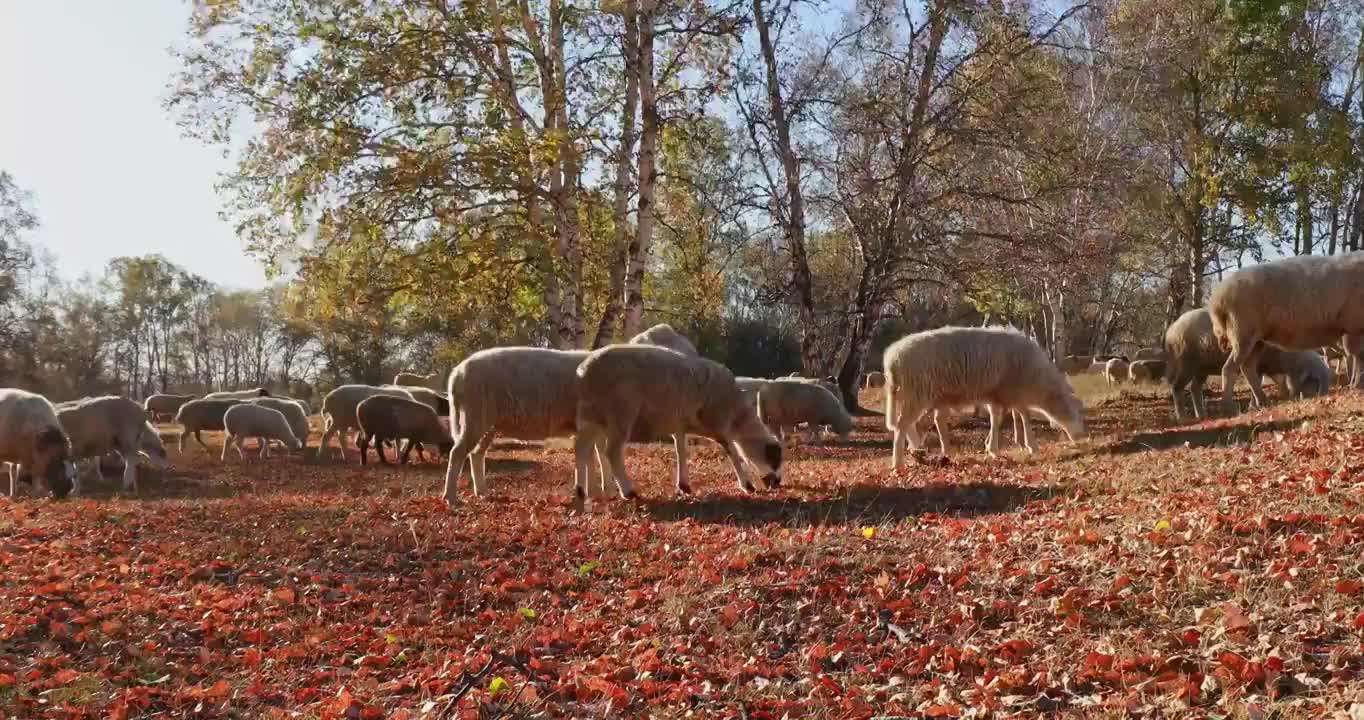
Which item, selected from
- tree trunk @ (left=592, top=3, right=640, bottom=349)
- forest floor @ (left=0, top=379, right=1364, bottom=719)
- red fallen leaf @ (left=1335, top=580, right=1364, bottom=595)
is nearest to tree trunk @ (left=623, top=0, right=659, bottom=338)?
tree trunk @ (left=592, top=3, right=640, bottom=349)

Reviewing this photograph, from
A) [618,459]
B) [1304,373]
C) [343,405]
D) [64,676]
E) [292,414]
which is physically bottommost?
[64,676]

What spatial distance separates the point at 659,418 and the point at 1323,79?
1175 inches

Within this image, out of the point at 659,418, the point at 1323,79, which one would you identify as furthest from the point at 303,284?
the point at 1323,79

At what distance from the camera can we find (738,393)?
511 inches

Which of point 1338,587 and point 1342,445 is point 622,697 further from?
point 1342,445

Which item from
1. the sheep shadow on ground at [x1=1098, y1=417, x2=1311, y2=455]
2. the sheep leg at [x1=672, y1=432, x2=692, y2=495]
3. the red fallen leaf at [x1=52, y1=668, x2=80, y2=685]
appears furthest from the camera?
the sheep leg at [x1=672, y1=432, x2=692, y2=495]

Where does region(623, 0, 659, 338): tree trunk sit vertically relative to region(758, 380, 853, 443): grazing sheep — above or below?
above

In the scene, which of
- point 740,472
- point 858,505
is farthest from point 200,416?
point 858,505

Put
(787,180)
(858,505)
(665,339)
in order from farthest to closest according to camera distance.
→ (787,180), (665,339), (858,505)

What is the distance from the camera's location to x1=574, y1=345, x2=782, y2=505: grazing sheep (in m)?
11.8

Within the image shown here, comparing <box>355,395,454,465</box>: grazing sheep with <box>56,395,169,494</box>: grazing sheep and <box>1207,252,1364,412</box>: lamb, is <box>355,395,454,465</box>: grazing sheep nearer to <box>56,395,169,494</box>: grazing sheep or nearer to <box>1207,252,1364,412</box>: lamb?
<box>56,395,169,494</box>: grazing sheep

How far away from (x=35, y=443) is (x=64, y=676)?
37.8 ft

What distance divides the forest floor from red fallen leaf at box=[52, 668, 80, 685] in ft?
0.06

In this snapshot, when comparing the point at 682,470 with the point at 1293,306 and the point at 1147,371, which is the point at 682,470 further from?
the point at 1147,371
